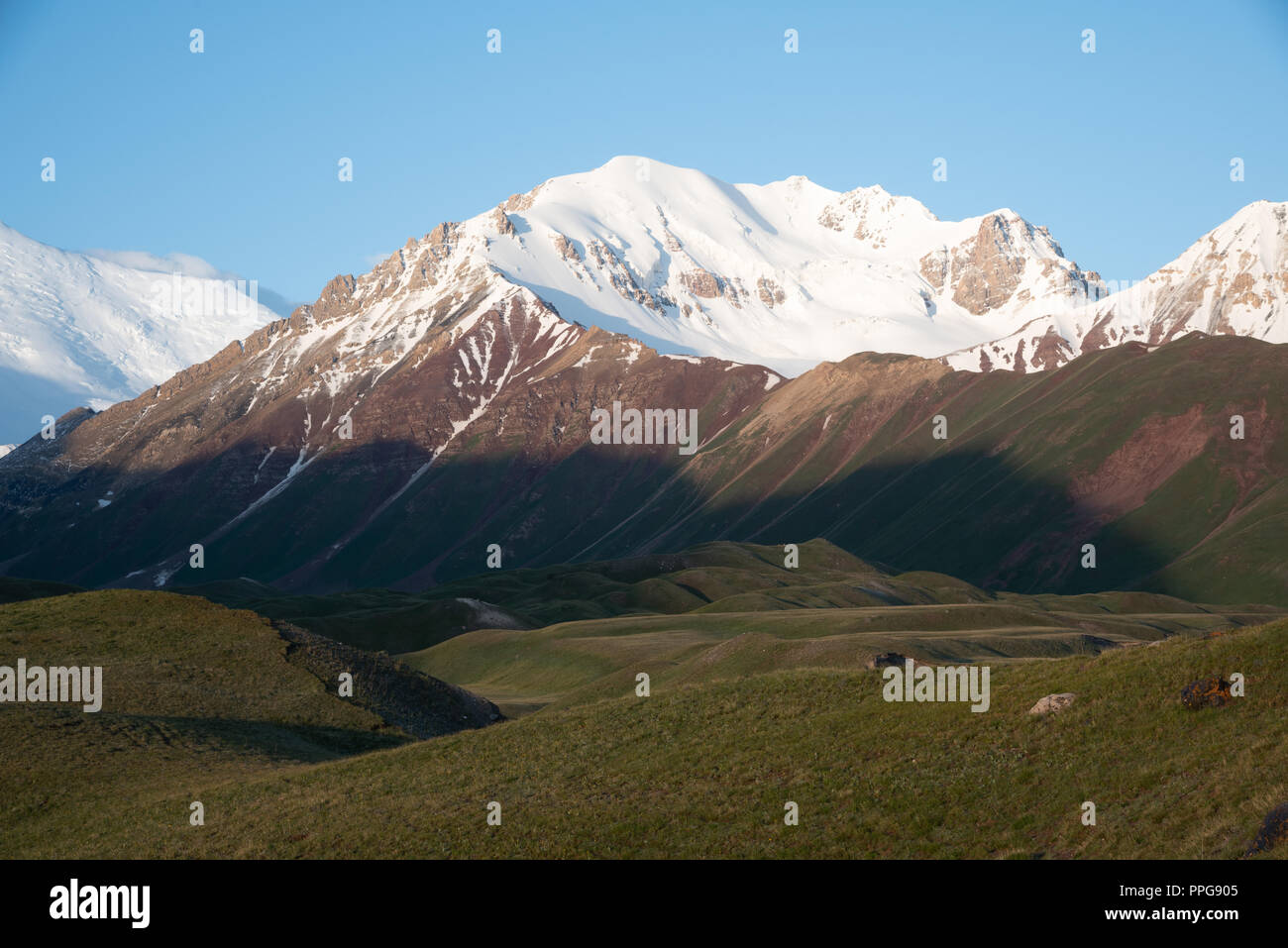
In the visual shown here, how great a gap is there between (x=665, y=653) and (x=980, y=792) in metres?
52.9

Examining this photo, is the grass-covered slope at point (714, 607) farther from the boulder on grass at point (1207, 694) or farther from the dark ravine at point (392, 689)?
the boulder on grass at point (1207, 694)

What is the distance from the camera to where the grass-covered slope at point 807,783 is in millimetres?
29359

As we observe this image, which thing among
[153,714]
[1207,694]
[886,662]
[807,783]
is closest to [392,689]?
[153,714]

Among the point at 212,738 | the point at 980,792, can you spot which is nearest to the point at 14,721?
the point at 212,738

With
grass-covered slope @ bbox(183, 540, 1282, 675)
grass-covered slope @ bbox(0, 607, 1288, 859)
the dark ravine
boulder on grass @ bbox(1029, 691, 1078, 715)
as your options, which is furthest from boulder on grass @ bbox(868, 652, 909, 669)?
the dark ravine

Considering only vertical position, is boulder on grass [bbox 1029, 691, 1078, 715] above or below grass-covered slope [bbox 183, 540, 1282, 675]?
below

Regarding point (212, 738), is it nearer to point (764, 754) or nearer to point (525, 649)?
point (764, 754)

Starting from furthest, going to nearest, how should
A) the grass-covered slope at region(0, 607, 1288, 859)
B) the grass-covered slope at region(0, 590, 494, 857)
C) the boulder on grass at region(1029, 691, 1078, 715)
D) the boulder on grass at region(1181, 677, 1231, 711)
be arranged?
1. the grass-covered slope at region(0, 590, 494, 857)
2. the boulder on grass at region(1029, 691, 1078, 715)
3. the boulder on grass at region(1181, 677, 1231, 711)
4. the grass-covered slope at region(0, 607, 1288, 859)

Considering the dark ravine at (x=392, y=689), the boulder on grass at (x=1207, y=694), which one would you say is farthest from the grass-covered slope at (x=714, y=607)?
the boulder on grass at (x=1207, y=694)

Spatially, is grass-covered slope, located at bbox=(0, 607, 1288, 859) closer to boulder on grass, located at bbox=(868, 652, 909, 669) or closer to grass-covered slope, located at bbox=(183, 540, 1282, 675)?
boulder on grass, located at bbox=(868, 652, 909, 669)

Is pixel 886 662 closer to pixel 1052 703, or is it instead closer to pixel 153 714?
pixel 1052 703

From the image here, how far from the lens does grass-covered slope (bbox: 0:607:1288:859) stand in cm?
2936

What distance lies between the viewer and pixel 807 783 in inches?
1383

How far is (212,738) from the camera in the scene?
5394 cm
